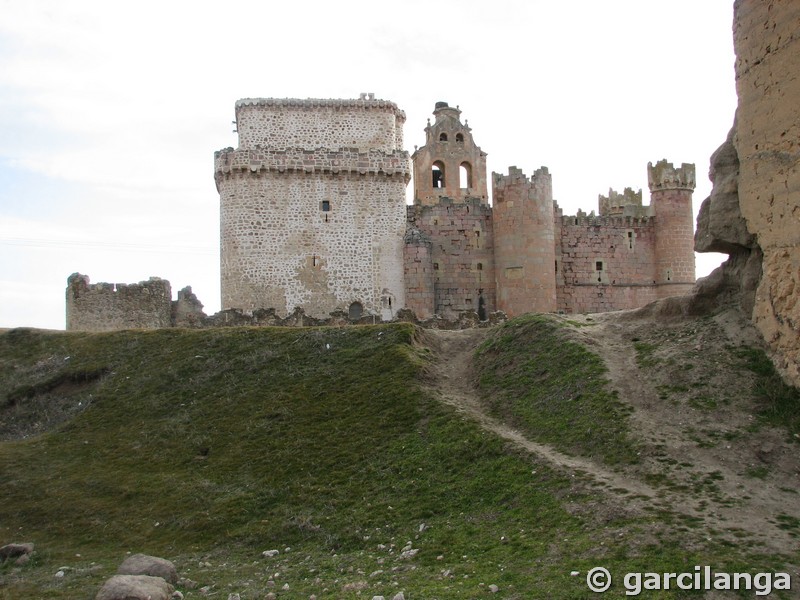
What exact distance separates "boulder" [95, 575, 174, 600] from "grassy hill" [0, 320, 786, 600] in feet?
1.90

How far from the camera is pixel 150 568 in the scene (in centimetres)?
1353

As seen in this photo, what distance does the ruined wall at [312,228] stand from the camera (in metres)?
34.2

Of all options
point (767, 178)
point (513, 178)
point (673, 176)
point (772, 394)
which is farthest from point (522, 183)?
point (772, 394)

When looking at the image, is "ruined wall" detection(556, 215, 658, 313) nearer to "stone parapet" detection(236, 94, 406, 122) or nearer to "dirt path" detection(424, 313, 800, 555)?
"stone parapet" detection(236, 94, 406, 122)

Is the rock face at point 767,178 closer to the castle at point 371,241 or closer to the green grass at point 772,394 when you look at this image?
the green grass at point 772,394

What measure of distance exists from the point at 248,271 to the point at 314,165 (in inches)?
185

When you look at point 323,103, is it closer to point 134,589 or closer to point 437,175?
point 437,175

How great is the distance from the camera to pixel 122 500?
1734cm

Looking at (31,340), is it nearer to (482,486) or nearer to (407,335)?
(407,335)

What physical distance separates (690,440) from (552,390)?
12.0 ft

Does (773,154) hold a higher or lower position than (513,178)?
lower

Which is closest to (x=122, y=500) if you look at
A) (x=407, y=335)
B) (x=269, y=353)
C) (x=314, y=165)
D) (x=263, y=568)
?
(x=263, y=568)

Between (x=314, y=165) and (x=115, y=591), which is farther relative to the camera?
(x=314, y=165)


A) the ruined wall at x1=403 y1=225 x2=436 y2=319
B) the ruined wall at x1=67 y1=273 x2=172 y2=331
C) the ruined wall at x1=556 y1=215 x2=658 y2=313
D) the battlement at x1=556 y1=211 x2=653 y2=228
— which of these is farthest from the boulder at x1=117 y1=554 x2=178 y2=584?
the battlement at x1=556 y1=211 x2=653 y2=228
